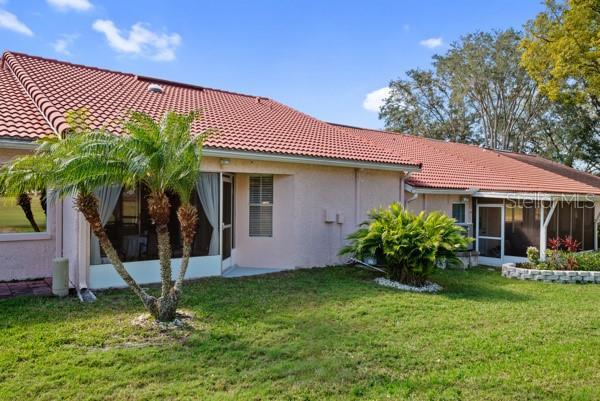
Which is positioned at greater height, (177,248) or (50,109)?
(50,109)

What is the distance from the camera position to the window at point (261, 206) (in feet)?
43.7

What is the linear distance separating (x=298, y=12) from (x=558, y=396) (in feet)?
54.8

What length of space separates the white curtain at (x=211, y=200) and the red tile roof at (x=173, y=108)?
891mm

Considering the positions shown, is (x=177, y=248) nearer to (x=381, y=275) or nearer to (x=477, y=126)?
(x=381, y=275)

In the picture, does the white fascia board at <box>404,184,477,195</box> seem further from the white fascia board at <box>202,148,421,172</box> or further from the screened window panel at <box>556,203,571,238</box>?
the screened window panel at <box>556,203,571,238</box>

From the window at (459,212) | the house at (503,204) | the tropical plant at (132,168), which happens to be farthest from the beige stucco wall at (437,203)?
the tropical plant at (132,168)

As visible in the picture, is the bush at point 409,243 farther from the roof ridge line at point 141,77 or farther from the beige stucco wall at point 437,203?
the roof ridge line at point 141,77

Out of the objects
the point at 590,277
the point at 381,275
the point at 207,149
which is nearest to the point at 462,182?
the point at 590,277

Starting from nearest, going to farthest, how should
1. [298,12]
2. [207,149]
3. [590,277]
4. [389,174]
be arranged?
[207,149]
[590,277]
[389,174]
[298,12]

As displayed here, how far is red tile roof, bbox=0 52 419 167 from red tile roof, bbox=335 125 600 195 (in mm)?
4007

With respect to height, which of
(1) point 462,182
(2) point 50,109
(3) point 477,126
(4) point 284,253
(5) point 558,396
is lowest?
(5) point 558,396

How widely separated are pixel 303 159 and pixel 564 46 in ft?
51.3

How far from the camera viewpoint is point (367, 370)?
231 inches

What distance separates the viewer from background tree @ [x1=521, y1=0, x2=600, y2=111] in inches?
791
